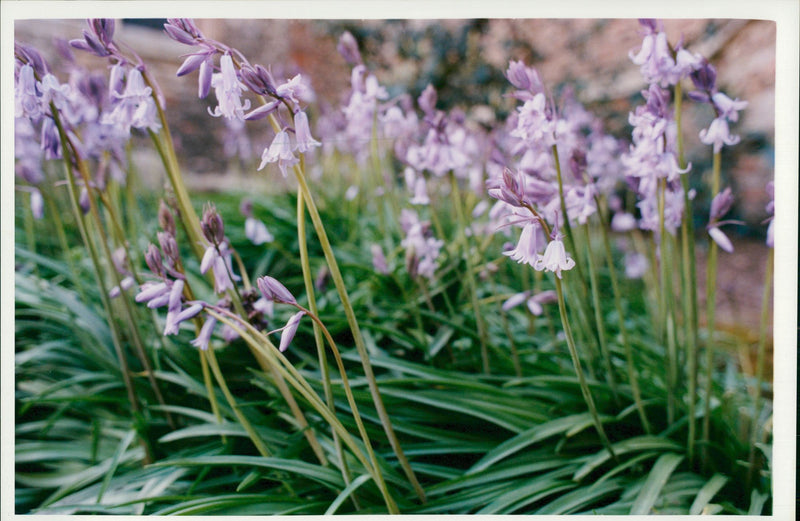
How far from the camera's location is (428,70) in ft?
6.59

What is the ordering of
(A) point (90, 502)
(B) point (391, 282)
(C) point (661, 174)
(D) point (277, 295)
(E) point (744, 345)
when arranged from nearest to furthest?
1. (D) point (277, 295)
2. (C) point (661, 174)
3. (A) point (90, 502)
4. (B) point (391, 282)
5. (E) point (744, 345)

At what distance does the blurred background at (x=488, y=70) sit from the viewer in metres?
1.11

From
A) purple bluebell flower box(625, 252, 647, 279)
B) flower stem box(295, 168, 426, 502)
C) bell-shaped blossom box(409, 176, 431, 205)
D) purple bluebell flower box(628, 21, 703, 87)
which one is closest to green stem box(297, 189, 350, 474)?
flower stem box(295, 168, 426, 502)

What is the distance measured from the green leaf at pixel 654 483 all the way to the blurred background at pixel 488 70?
0.66 metres

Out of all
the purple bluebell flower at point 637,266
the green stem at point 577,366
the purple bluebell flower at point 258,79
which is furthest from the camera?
the purple bluebell flower at point 637,266

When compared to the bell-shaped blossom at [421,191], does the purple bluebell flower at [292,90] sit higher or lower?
higher

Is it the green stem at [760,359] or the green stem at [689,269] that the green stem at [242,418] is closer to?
the green stem at [689,269]

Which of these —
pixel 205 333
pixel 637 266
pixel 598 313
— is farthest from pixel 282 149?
pixel 637 266

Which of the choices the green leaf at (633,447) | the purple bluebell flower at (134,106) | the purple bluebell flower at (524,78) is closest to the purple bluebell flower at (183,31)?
the purple bluebell flower at (134,106)

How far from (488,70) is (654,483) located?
5.20 feet

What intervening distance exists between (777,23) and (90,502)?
5.65 ft

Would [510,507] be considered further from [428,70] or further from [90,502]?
[428,70]

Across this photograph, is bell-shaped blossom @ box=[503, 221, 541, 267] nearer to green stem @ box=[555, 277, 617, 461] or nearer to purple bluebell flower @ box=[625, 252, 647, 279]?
green stem @ box=[555, 277, 617, 461]

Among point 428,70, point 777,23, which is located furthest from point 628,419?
point 428,70
